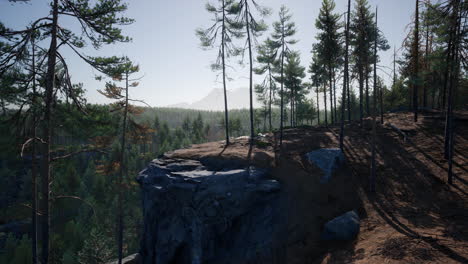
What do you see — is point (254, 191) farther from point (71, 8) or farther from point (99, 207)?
point (99, 207)

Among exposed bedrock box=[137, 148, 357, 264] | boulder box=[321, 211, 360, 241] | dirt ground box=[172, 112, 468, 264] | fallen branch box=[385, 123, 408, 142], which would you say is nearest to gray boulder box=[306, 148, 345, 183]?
exposed bedrock box=[137, 148, 357, 264]

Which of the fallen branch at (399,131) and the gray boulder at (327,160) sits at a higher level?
the fallen branch at (399,131)

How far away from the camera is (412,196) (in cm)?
1146

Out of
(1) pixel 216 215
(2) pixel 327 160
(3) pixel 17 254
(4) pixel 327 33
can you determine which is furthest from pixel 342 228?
(3) pixel 17 254

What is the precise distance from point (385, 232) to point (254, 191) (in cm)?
608

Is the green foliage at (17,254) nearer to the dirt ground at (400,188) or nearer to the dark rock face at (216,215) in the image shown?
the dark rock face at (216,215)

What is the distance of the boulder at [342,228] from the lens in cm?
991

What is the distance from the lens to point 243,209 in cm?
1205

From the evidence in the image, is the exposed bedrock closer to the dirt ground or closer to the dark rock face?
the dark rock face

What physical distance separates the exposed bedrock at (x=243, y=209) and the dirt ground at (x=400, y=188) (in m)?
1.01

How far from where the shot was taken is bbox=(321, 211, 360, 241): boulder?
991 centimetres

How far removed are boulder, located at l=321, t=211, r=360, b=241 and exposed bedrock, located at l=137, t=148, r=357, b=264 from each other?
0.52m

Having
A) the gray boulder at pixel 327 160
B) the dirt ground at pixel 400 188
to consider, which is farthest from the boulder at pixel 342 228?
the gray boulder at pixel 327 160

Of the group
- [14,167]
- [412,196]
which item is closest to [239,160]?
[412,196]
